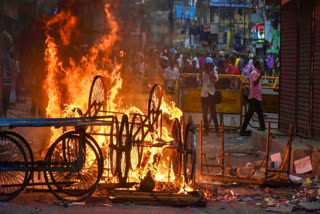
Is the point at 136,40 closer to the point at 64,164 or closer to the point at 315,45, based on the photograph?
the point at 315,45

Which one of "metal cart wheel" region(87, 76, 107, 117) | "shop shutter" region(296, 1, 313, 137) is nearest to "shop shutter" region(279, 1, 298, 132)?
"shop shutter" region(296, 1, 313, 137)

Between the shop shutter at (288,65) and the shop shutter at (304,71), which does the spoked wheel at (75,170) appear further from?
the shop shutter at (288,65)

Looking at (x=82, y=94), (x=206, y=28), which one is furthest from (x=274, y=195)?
(x=206, y=28)

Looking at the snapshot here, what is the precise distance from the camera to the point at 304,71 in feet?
37.2

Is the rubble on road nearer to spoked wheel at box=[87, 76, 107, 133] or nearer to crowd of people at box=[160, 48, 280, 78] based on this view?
spoked wheel at box=[87, 76, 107, 133]

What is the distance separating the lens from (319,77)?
10.6 m

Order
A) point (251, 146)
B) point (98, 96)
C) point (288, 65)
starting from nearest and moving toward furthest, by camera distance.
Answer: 1. point (98, 96)
2. point (288, 65)
3. point (251, 146)

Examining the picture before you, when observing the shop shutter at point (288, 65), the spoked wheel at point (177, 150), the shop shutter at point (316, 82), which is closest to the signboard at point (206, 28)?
the shop shutter at point (288, 65)

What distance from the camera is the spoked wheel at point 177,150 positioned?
7.66m

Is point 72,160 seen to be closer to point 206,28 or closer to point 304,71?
point 304,71

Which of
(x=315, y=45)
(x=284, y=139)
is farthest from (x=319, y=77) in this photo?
(x=284, y=139)

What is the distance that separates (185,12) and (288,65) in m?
56.3

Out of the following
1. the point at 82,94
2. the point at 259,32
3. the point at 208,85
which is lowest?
the point at 82,94

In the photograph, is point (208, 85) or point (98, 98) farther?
point (208, 85)
